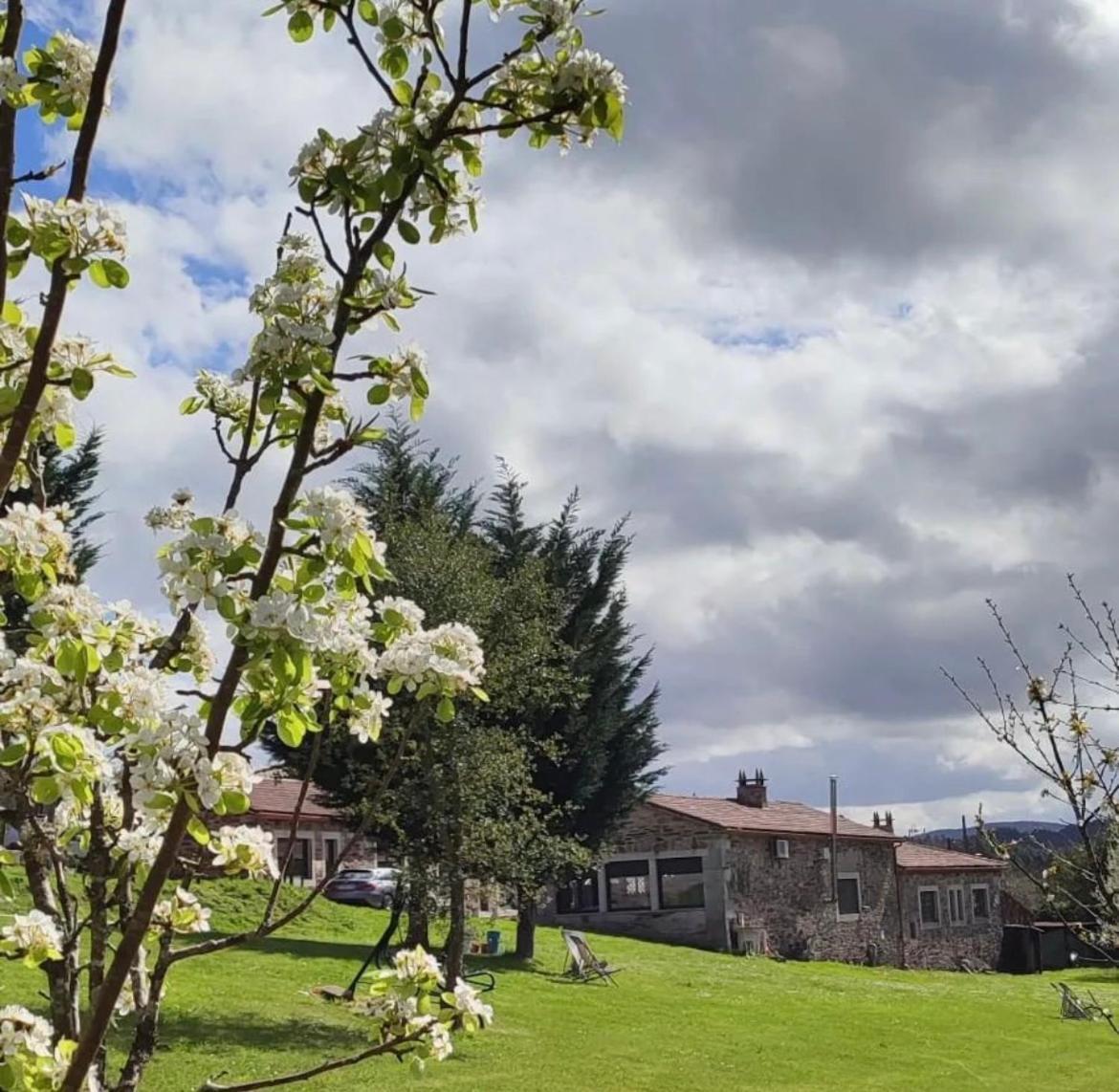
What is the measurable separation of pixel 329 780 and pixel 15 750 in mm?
17215

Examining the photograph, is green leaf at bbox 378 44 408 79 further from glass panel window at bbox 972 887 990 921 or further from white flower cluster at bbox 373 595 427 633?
glass panel window at bbox 972 887 990 921

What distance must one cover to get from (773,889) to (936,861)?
29.6ft

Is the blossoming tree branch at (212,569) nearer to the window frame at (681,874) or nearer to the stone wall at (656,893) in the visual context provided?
the stone wall at (656,893)

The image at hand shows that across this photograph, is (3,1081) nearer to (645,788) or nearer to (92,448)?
(92,448)

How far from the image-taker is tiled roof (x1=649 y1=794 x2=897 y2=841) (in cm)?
3256

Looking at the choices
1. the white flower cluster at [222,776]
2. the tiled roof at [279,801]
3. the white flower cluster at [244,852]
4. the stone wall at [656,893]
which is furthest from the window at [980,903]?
the white flower cluster at [222,776]

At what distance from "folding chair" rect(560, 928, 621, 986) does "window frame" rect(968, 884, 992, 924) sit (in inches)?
868

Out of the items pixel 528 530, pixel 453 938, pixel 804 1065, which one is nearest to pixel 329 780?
pixel 453 938

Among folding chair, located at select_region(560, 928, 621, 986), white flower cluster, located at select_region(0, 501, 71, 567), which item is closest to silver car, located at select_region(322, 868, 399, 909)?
folding chair, located at select_region(560, 928, 621, 986)

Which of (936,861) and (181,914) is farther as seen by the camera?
(936,861)

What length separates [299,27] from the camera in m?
2.47

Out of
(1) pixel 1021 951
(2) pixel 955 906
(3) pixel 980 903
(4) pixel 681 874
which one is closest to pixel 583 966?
(4) pixel 681 874

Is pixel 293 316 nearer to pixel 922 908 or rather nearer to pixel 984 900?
pixel 922 908

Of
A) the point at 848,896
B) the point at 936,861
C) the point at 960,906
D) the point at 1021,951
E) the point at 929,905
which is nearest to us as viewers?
the point at 848,896
